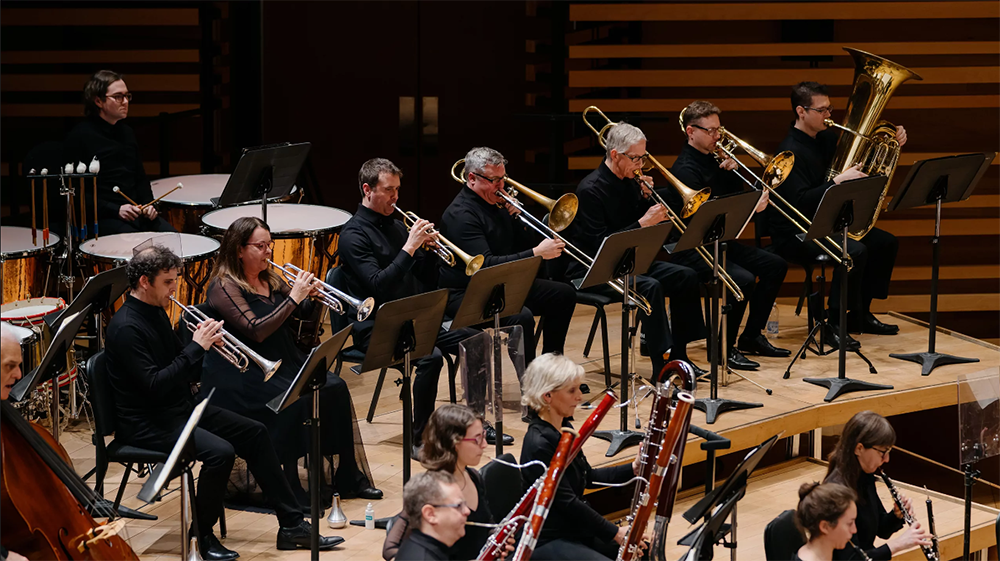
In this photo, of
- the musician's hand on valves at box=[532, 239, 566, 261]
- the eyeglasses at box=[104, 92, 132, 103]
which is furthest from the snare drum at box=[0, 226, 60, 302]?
the musician's hand on valves at box=[532, 239, 566, 261]

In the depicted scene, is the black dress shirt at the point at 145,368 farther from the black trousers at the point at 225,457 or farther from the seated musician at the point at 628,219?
the seated musician at the point at 628,219

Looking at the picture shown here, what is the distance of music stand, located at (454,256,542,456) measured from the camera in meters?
4.34

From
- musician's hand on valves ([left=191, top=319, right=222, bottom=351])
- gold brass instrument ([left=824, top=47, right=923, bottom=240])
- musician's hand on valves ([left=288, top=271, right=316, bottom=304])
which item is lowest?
musician's hand on valves ([left=191, top=319, right=222, bottom=351])

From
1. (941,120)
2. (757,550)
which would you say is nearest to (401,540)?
(757,550)

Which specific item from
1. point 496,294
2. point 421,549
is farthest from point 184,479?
point 496,294

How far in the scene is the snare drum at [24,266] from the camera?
5.29 meters

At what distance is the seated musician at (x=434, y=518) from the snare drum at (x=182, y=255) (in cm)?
257

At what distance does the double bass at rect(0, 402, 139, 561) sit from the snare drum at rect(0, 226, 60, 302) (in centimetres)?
244

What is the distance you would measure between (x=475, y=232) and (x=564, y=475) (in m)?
1.82

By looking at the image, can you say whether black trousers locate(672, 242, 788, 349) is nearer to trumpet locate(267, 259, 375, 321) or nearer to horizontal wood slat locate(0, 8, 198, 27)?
trumpet locate(267, 259, 375, 321)

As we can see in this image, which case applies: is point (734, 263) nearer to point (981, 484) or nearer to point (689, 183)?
point (689, 183)

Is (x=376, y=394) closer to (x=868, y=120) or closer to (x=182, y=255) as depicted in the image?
(x=182, y=255)

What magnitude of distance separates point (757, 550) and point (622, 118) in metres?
2.82

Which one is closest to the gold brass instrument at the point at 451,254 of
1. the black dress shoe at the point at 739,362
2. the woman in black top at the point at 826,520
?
the black dress shoe at the point at 739,362
